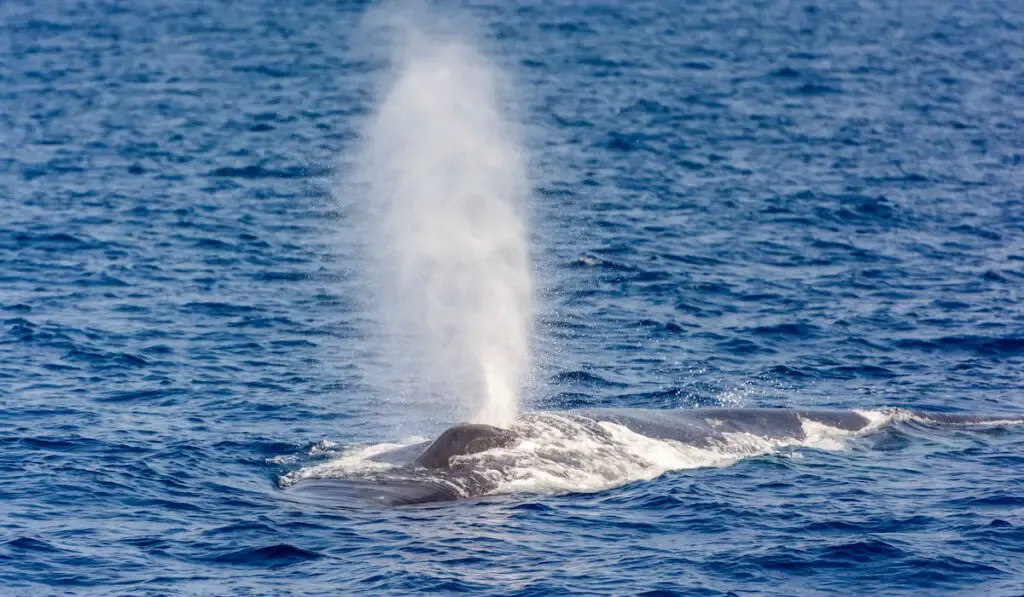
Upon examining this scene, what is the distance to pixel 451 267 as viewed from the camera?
3600 centimetres

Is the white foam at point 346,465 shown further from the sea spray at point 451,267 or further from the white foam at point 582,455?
the sea spray at point 451,267

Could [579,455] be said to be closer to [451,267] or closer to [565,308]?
[451,267]

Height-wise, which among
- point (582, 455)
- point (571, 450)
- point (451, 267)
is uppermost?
point (451, 267)

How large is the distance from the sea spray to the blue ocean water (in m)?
Answer: 1.11

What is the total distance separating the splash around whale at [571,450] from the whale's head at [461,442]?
0.02 meters

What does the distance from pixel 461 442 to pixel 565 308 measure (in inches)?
536

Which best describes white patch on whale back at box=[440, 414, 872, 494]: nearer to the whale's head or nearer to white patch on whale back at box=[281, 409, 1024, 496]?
white patch on whale back at box=[281, 409, 1024, 496]

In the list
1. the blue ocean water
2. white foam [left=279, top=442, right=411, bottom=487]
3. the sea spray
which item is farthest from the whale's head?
the blue ocean water

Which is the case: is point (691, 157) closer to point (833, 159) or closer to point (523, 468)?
point (833, 159)

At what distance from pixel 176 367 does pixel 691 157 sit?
1124 inches

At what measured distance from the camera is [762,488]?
89.2 feet

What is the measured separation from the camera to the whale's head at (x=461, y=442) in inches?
1070

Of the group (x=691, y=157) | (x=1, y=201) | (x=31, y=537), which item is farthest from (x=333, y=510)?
(x=691, y=157)

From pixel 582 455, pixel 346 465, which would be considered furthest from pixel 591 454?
pixel 346 465
